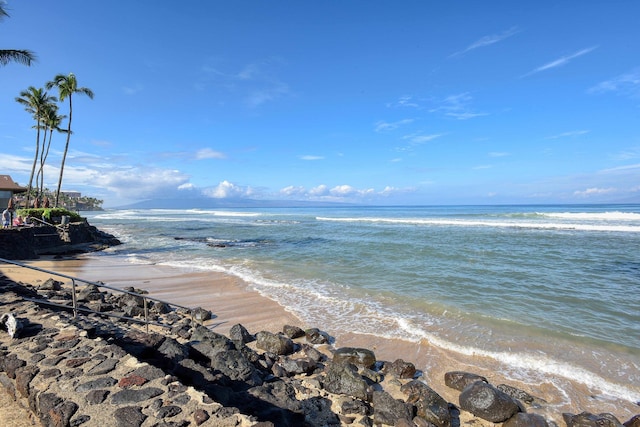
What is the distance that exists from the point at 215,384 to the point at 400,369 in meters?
3.22

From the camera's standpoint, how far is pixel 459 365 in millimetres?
6148

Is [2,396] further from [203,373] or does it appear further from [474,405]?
[474,405]

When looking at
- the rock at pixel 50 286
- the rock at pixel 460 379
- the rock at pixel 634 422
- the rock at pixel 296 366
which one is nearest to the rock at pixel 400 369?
the rock at pixel 460 379

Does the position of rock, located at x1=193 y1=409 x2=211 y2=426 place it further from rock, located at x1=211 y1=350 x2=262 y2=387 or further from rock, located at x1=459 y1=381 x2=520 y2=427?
rock, located at x1=459 y1=381 x2=520 y2=427

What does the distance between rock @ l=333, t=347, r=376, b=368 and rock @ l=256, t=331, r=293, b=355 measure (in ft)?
3.26

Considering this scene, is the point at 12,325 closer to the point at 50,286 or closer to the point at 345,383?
the point at 345,383

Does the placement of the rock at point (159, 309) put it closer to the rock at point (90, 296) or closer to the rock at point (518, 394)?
the rock at point (90, 296)

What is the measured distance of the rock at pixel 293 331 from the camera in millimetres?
7395

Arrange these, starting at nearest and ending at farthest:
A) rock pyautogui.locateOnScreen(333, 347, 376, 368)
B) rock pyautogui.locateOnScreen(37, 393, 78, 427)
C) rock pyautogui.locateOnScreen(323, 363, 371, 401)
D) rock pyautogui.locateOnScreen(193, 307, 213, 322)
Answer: rock pyautogui.locateOnScreen(37, 393, 78, 427) → rock pyautogui.locateOnScreen(323, 363, 371, 401) → rock pyautogui.locateOnScreen(333, 347, 376, 368) → rock pyautogui.locateOnScreen(193, 307, 213, 322)

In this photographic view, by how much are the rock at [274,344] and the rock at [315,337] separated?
0.64m

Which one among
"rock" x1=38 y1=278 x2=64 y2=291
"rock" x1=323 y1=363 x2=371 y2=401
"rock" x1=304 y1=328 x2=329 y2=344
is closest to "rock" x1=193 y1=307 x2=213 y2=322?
"rock" x1=304 y1=328 x2=329 y2=344

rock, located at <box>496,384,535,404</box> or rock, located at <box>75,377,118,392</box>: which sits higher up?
rock, located at <box>75,377,118,392</box>

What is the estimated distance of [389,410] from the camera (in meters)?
4.46

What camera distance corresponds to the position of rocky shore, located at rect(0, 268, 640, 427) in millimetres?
3010
